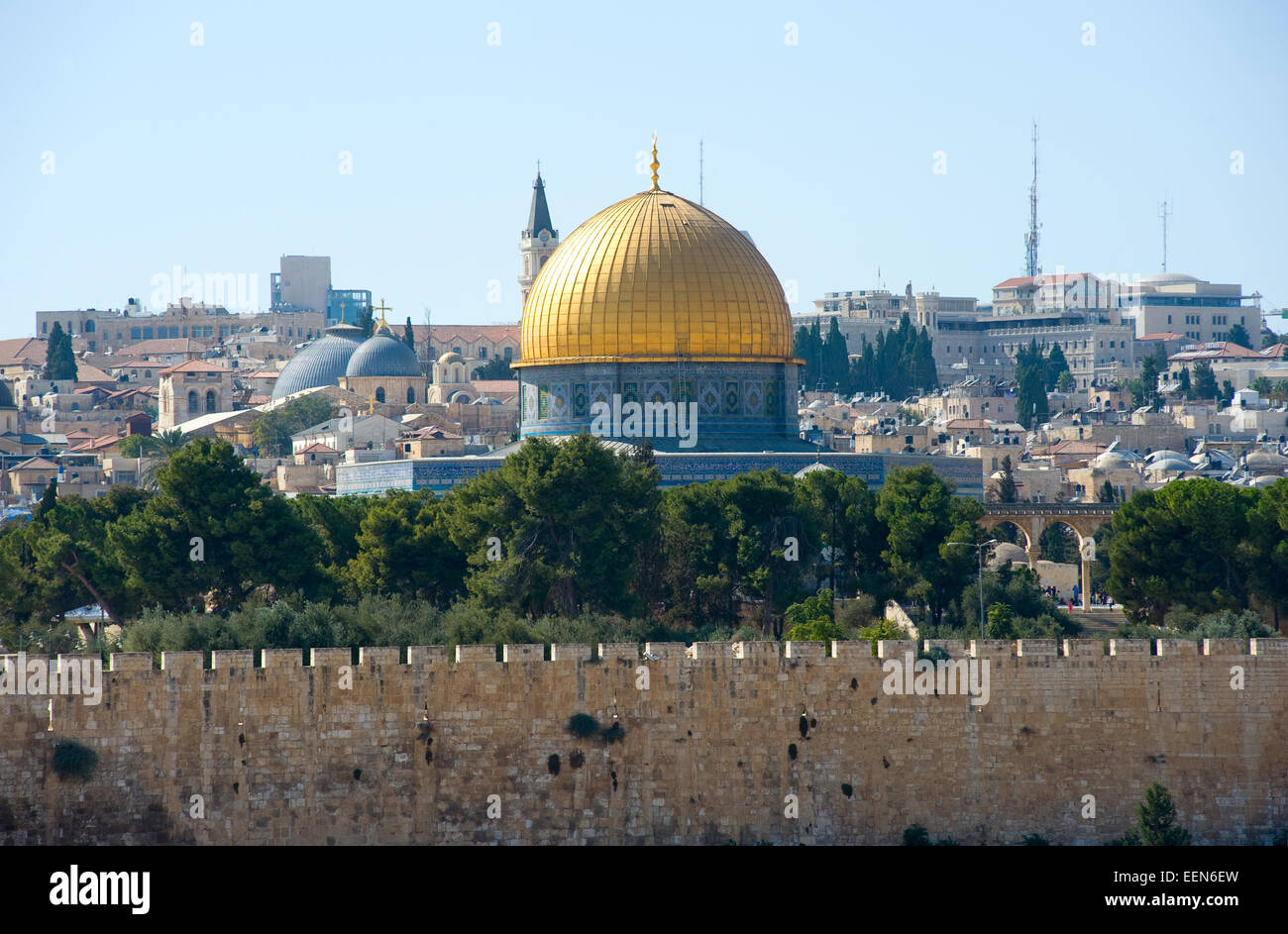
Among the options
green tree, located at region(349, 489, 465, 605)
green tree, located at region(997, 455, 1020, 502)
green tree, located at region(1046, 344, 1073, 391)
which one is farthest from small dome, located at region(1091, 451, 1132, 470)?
green tree, located at region(1046, 344, 1073, 391)

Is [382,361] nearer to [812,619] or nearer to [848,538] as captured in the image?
[848,538]

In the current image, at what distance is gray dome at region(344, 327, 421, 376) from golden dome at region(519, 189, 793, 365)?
6076 cm

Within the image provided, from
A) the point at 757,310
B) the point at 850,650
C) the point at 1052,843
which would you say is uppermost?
the point at 757,310

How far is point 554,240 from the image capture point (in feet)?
393

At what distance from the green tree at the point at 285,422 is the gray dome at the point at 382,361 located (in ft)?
23.1

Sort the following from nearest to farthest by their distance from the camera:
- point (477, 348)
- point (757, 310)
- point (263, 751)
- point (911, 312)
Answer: point (263, 751) < point (757, 310) < point (477, 348) < point (911, 312)

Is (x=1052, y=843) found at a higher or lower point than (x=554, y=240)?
lower

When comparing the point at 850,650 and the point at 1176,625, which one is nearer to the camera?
the point at 850,650

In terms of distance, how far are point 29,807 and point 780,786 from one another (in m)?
7.48

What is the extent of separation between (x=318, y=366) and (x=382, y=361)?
4.88 metres

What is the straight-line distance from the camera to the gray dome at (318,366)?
115562mm

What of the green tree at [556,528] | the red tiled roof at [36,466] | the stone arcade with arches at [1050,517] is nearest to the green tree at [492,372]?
the red tiled roof at [36,466]
